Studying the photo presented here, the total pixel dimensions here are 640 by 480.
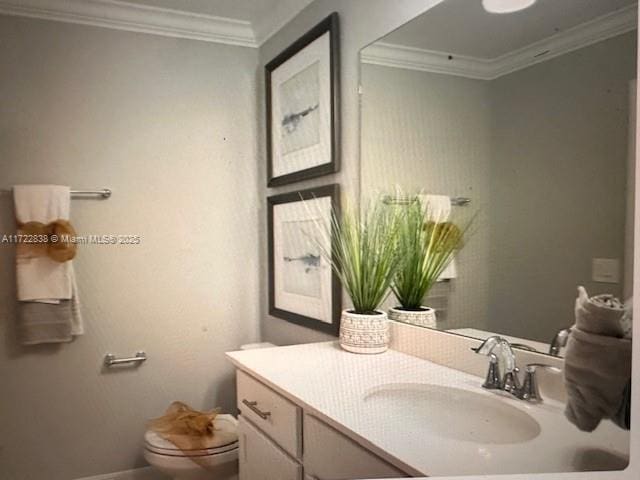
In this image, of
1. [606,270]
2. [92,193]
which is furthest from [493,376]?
[92,193]

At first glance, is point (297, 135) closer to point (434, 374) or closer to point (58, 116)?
point (58, 116)

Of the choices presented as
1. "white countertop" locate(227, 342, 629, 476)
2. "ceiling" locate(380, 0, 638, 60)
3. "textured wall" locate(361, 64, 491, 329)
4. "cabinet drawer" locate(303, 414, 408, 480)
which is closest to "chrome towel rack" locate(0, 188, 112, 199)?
"white countertop" locate(227, 342, 629, 476)

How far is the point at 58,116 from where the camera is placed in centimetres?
77

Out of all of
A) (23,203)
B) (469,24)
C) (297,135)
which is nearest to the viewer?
(23,203)

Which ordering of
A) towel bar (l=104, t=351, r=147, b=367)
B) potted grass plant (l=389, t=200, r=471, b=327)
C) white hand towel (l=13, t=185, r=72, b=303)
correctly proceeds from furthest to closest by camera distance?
potted grass plant (l=389, t=200, r=471, b=327)
towel bar (l=104, t=351, r=147, b=367)
white hand towel (l=13, t=185, r=72, b=303)

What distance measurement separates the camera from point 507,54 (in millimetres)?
891

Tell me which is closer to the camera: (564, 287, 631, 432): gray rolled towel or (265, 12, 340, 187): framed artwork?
(564, 287, 631, 432): gray rolled towel

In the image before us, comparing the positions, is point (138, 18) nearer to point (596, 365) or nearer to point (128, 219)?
point (128, 219)

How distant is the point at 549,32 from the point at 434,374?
723 mm

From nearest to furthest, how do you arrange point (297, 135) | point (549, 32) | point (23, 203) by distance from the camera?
point (23, 203) < point (549, 32) < point (297, 135)

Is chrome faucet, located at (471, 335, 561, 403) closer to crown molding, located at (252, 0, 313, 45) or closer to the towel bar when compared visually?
the towel bar

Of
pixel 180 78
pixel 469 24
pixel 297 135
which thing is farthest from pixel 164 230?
pixel 469 24

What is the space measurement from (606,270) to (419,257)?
0.43m

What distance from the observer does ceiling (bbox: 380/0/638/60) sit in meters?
0.80
